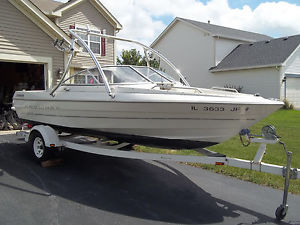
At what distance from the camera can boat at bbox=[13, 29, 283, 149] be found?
163 inches

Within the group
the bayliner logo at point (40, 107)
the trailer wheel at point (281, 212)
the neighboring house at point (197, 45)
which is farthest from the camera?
the neighboring house at point (197, 45)

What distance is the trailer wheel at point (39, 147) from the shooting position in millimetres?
5680

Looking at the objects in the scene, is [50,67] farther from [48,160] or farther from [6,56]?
[48,160]

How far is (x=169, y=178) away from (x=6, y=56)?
738cm

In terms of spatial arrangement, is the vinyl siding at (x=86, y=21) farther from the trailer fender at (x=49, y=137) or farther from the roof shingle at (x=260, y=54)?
the roof shingle at (x=260, y=54)

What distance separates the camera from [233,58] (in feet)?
74.4

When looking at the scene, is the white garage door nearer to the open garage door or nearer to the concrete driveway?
the open garage door

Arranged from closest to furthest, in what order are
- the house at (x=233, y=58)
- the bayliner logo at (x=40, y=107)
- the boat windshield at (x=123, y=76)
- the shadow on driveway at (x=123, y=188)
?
1. the shadow on driveway at (x=123, y=188)
2. the boat windshield at (x=123, y=76)
3. the bayliner logo at (x=40, y=107)
4. the house at (x=233, y=58)

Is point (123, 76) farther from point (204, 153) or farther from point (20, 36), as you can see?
point (20, 36)

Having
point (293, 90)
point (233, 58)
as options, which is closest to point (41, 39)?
point (233, 58)

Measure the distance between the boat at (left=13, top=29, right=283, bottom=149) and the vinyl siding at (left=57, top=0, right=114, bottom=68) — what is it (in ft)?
23.5

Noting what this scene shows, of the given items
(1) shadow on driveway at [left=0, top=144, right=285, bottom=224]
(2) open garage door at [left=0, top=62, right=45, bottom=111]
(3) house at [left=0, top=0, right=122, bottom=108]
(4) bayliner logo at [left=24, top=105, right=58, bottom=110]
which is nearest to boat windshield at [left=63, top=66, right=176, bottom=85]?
(4) bayliner logo at [left=24, top=105, right=58, bottom=110]

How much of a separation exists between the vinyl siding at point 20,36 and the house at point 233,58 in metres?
14.9

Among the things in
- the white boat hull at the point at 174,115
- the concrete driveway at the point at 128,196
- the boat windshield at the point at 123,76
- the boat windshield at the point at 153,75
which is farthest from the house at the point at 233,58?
the white boat hull at the point at 174,115
